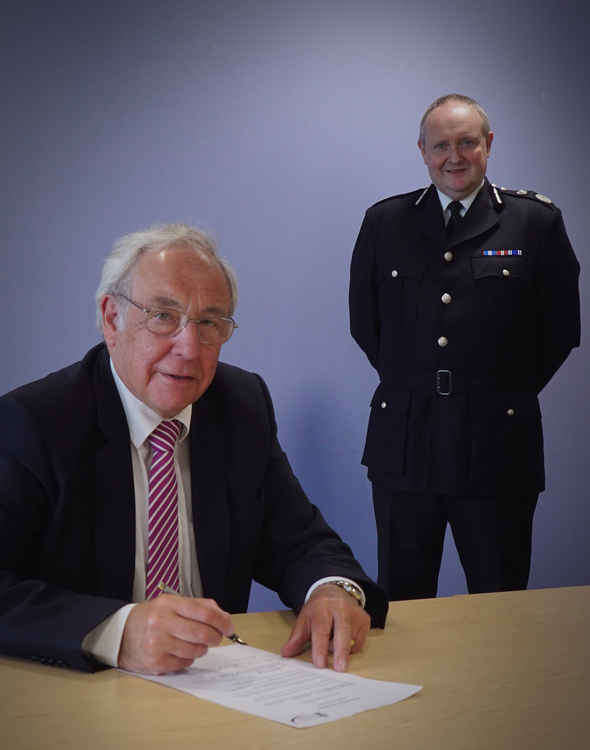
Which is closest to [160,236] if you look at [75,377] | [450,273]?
[75,377]

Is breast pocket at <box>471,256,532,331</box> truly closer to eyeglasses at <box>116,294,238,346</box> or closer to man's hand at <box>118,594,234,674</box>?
eyeglasses at <box>116,294,238,346</box>

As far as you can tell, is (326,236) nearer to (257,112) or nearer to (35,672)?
(257,112)

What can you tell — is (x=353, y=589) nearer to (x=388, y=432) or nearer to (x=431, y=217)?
(x=388, y=432)

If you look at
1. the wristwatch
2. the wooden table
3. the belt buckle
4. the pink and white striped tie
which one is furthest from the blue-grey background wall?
the wooden table

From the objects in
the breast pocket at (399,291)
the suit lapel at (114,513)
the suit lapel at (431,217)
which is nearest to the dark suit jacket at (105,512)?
the suit lapel at (114,513)

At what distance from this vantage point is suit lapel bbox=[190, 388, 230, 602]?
5.50 feet

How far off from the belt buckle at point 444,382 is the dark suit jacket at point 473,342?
0.01 m

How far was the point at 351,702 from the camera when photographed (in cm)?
114

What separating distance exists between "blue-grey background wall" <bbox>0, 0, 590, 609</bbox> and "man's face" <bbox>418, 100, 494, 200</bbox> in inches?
33.7

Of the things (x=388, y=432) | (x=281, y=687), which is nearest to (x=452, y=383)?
(x=388, y=432)

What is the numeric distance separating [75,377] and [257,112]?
7.15 ft

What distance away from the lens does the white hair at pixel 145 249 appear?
5.33 ft

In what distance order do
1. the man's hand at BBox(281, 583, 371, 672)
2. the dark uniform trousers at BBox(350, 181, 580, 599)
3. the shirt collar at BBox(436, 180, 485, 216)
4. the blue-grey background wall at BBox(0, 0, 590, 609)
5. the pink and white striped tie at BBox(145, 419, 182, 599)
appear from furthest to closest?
the blue-grey background wall at BBox(0, 0, 590, 609) < the shirt collar at BBox(436, 180, 485, 216) < the dark uniform trousers at BBox(350, 181, 580, 599) < the pink and white striped tie at BBox(145, 419, 182, 599) < the man's hand at BBox(281, 583, 371, 672)

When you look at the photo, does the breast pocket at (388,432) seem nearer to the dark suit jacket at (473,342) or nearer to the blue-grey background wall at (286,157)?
the dark suit jacket at (473,342)
